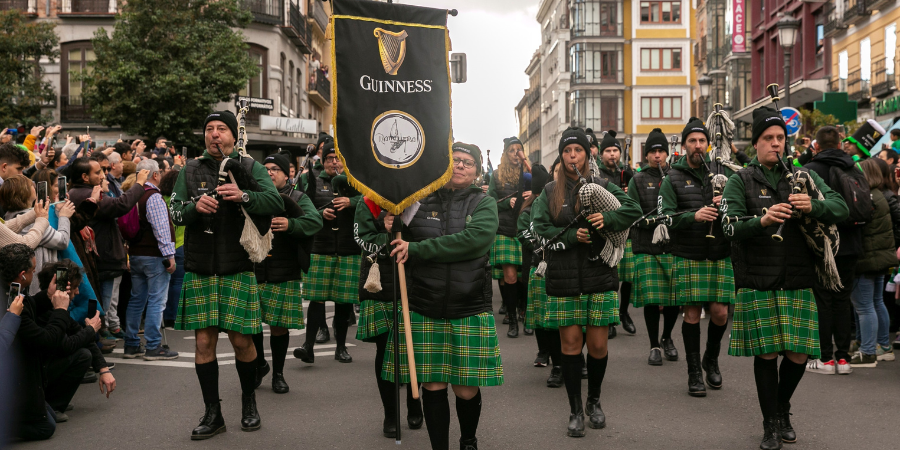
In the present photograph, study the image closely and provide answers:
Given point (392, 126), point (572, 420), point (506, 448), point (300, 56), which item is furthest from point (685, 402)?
point (300, 56)

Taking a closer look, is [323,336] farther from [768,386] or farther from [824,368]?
[768,386]

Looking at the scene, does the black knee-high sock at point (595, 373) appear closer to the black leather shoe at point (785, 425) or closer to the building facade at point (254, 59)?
the black leather shoe at point (785, 425)

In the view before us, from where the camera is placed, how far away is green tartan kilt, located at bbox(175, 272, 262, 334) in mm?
5902

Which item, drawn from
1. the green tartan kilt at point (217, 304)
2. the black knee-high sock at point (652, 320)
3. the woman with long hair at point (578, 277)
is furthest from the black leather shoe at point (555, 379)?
the green tartan kilt at point (217, 304)

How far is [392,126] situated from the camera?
203 inches

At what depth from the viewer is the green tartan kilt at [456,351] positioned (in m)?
4.98

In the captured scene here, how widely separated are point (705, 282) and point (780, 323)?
2027mm

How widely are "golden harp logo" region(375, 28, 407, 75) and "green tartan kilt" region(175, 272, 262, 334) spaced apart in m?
1.89

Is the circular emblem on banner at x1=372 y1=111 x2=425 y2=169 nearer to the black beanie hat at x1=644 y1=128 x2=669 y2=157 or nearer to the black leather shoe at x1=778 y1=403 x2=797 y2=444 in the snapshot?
the black leather shoe at x1=778 y1=403 x2=797 y2=444

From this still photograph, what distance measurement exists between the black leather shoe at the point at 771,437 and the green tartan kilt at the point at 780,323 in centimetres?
43

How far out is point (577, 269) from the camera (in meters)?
6.29

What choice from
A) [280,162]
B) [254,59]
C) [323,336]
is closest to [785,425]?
[280,162]

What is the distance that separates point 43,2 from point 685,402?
36.3 meters

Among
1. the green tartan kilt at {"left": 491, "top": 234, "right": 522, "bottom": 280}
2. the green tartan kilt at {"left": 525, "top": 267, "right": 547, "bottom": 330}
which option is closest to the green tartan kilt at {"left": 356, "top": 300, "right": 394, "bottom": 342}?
the green tartan kilt at {"left": 525, "top": 267, "right": 547, "bottom": 330}
